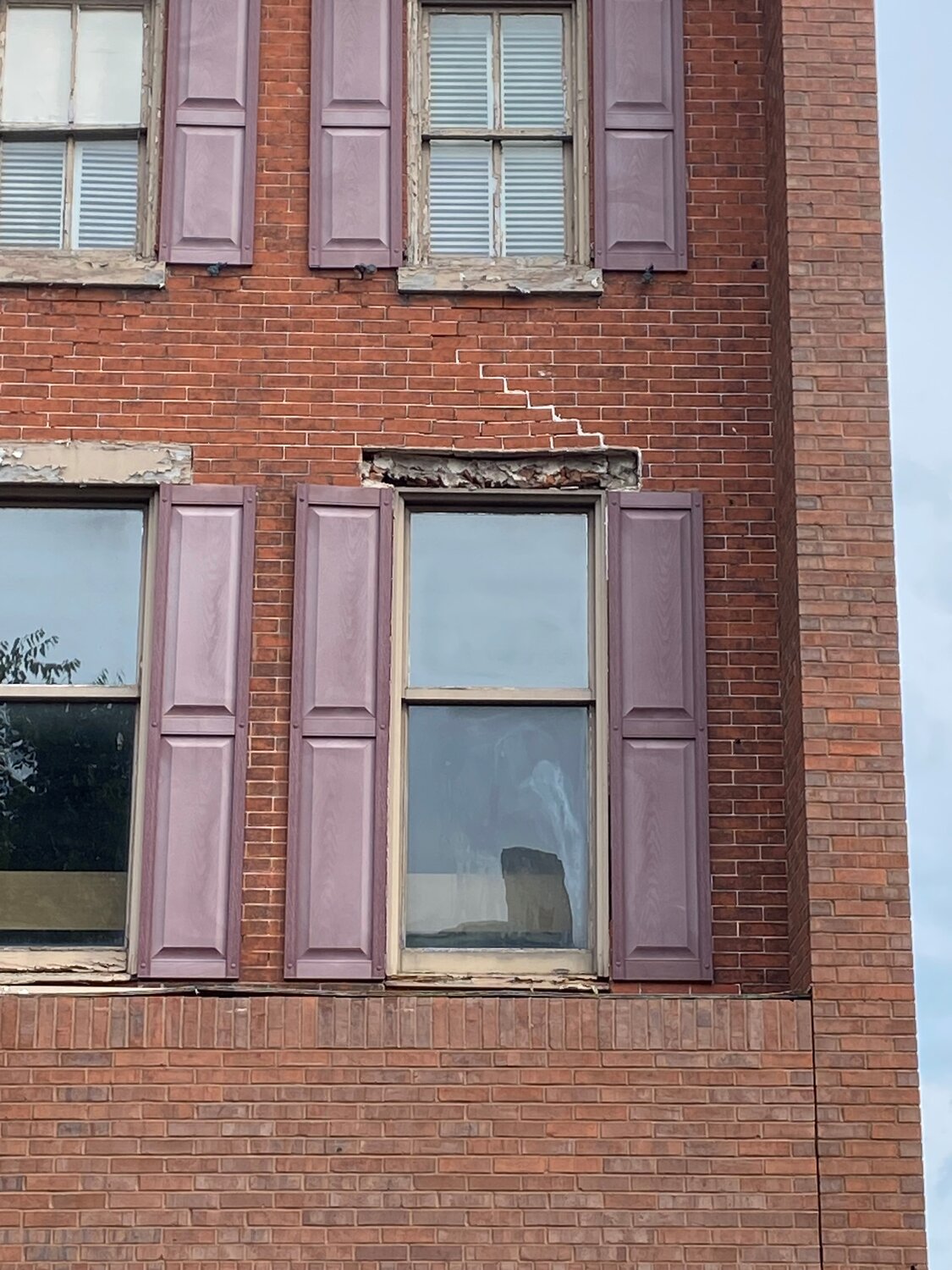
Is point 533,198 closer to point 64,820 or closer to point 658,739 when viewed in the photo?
point 658,739

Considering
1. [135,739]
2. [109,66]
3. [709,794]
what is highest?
[109,66]

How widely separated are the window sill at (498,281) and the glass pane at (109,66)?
1717 millimetres

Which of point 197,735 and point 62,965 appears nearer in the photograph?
point 62,965

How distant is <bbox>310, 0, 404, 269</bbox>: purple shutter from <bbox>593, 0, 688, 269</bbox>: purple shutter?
100cm

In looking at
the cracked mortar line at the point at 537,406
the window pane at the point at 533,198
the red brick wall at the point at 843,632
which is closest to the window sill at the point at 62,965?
the red brick wall at the point at 843,632

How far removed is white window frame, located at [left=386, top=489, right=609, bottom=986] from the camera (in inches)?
383

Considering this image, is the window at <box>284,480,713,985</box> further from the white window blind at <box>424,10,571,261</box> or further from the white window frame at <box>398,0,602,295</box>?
the white window blind at <box>424,10,571,261</box>

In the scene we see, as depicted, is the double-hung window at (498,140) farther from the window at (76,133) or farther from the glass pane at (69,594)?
the glass pane at (69,594)

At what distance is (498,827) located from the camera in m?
10.1

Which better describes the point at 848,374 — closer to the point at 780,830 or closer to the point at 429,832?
the point at 780,830

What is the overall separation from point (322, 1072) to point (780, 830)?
2.31 meters

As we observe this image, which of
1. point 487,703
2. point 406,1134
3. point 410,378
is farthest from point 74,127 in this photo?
point 406,1134

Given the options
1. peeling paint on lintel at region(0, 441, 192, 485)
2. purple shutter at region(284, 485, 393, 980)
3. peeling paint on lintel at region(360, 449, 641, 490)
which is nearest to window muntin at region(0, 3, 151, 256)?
A: peeling paint on lintel at region(0, 441, 192, 485)

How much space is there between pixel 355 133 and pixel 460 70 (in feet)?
2.50
